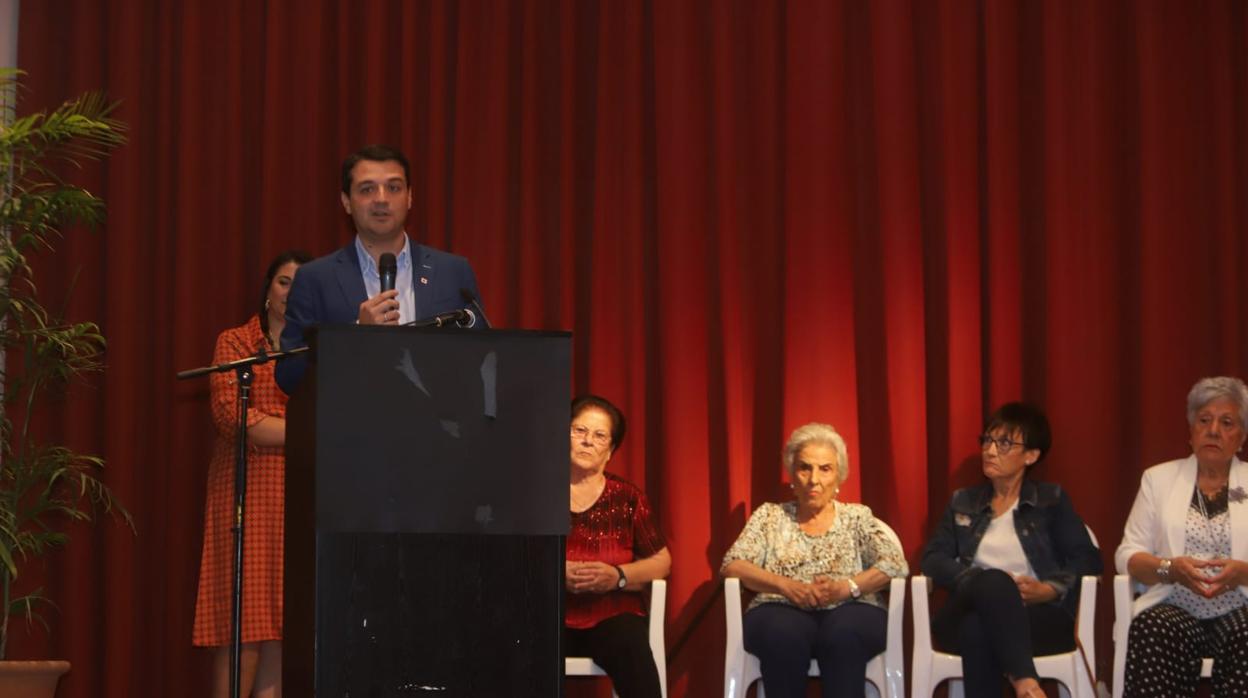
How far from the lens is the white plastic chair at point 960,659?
455cm

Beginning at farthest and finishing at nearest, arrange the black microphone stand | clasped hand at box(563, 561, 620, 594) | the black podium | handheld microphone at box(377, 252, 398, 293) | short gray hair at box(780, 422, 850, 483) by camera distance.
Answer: short gray hair at box(780, 422, 850, 483), clasped hand at box(563, 561, 620, 594), the black microphone stand, handheld microphone at box(377, 252, 398, 293), the black podium

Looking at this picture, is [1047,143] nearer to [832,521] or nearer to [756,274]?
[756,274]

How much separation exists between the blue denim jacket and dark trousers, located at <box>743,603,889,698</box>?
0.98 feet

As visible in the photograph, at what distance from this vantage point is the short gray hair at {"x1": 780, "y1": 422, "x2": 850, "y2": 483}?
501 cm

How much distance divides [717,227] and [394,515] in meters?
3.11

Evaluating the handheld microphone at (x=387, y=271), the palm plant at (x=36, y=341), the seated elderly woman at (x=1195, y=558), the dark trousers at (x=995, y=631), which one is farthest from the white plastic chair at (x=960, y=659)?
the palm plant at (x=36, y=341)

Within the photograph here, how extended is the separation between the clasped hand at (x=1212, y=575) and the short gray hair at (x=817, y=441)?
1142 mm

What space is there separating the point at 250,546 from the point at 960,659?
2330 millimetres

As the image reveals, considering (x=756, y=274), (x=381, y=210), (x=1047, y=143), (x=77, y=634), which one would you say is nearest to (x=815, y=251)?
(x=756, y=274)

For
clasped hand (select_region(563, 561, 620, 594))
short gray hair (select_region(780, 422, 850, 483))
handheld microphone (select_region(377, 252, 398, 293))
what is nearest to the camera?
handheld microphone (select_region(377, 252, 398, 293))

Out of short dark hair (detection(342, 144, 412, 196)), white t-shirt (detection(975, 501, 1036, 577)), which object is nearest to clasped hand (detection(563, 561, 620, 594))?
white t-shirt (detection(975, 501, 1036, 577))

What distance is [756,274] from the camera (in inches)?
214

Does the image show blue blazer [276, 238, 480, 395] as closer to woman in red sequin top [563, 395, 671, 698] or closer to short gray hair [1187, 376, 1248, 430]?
woman in red sequin top [563, 395, 671, 698]

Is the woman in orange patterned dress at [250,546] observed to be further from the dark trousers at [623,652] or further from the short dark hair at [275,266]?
the dark trousers at [623,652]
